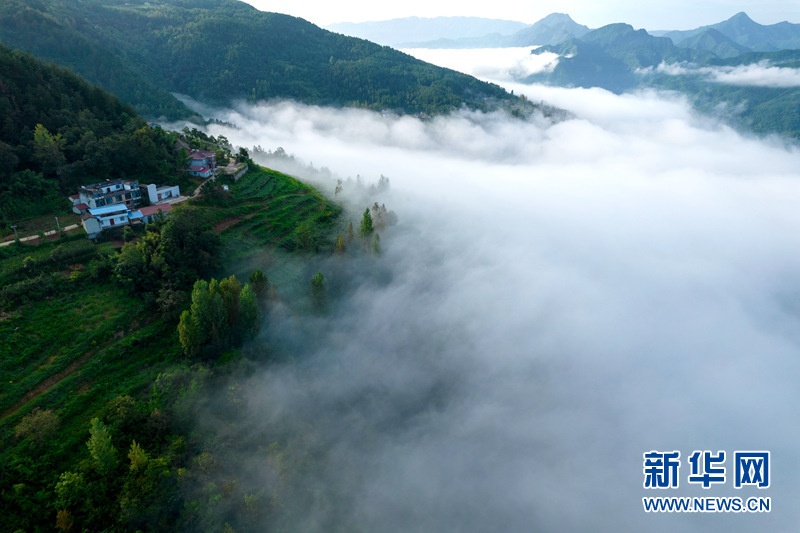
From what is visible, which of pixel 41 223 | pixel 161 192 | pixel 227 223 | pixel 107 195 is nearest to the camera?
pixel 41 223

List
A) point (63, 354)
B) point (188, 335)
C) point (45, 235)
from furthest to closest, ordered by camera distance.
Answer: point (45, 235)
point (188, 335)
point (63, 354)

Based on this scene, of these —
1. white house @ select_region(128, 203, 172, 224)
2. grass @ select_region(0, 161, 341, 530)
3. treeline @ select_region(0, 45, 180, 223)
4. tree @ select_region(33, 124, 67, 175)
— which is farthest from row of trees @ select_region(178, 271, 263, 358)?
tree @ select_region(33, 124, 67, 175)

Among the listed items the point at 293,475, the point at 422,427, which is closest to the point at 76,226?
the point at 293,475

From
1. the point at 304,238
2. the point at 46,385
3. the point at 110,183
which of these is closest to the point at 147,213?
the point at 110,183

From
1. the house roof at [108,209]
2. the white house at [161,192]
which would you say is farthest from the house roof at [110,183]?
the house roof at [108,209]

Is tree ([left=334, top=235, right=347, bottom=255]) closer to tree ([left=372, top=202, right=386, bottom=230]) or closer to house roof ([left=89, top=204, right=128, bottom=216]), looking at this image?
tree ([left=372, top=202, right=386, bottom=230])

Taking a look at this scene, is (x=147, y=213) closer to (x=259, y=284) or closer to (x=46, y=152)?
(x=46, y=152)
